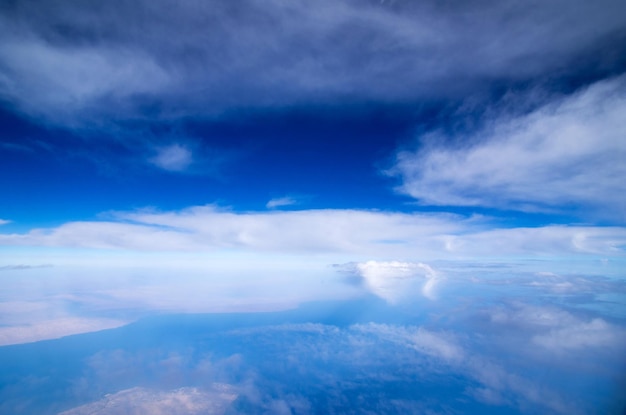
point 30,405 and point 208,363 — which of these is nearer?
point 30,405

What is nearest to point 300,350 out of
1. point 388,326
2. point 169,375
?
point 169,375

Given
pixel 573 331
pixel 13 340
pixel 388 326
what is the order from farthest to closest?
pixel 388 326 < pixel 573 331 < pixel 13 340

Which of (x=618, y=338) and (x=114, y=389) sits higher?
(x=114, y=389)

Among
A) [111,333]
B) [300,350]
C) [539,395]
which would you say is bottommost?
[539,395]

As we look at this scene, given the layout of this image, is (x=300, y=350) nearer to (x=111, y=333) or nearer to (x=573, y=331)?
(x=111, y=333)

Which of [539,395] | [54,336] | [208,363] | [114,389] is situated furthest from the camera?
[54,336]

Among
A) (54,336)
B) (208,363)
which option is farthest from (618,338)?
(54,336)

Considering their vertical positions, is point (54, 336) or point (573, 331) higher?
point (54, 336)

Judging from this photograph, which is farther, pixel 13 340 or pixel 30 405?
pixel 13 340

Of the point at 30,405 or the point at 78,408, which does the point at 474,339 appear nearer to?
the point at 78,408
